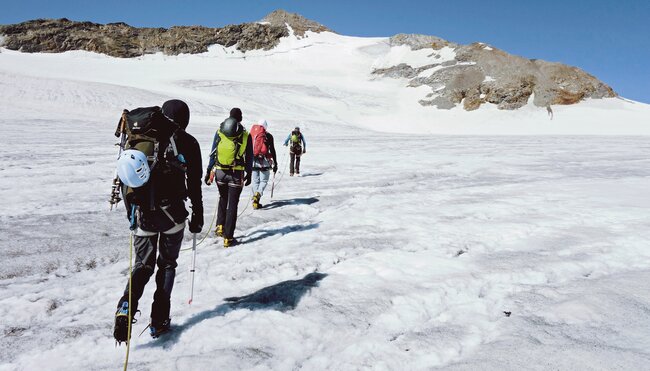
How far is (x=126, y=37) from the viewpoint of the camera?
77.5 metres

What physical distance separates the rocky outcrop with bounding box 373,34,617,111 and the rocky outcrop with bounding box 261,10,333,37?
3387cm

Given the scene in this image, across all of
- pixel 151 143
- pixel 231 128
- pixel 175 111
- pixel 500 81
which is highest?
pixel 500 81

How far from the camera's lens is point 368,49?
76250 millimetres

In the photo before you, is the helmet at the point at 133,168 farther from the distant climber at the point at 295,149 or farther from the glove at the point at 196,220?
the distant climber at the point at 295,149

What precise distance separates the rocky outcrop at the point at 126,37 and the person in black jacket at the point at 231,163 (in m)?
76.5

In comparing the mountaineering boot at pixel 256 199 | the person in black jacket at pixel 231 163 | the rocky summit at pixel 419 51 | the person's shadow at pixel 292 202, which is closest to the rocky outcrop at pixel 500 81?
the rocky summit at pixel 419 51

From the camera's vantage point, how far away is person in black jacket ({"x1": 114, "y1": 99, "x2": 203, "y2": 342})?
3650 mm

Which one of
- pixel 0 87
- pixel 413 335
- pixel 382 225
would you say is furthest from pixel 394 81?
pixel 413 335

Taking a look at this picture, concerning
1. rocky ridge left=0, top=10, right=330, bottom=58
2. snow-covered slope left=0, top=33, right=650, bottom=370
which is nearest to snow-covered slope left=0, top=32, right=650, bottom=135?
rocky ridge left=0, top=10, right=330, bottom=58

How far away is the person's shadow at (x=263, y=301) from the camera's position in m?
4.07

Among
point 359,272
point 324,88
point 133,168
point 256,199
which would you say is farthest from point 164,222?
point 324,88

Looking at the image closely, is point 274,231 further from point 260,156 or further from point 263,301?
point 263,301

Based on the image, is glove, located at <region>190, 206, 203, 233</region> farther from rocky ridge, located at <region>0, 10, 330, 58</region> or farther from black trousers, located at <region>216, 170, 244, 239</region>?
rocky ridge, located at <region>0, 10, 330, 58</region>

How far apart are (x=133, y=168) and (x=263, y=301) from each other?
2245mm
